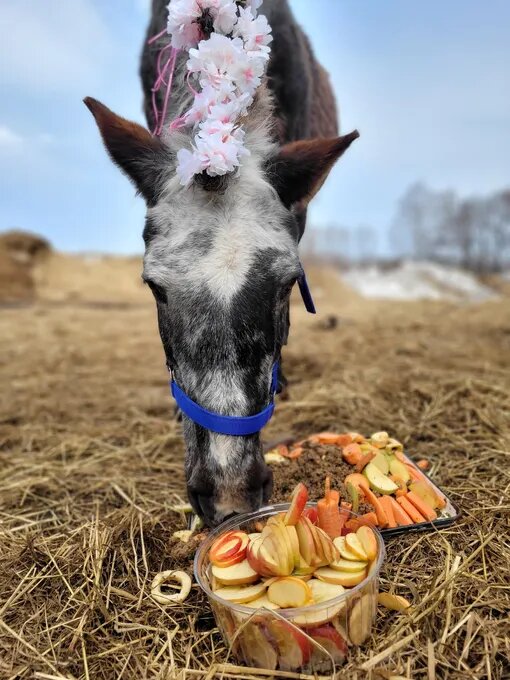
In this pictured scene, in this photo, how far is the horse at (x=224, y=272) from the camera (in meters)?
2.09

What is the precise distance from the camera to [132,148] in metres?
2.48

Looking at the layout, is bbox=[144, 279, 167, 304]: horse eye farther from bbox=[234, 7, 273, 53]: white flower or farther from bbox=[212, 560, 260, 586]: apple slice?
bbox=[234, 7, 273, 53]: white flower

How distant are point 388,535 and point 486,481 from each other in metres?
0.86

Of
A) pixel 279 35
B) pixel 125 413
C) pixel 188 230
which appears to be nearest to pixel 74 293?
pixel 125 413

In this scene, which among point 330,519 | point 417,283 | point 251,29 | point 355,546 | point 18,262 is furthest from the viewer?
point 417,283

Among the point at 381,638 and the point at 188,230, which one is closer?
the point at 381,638

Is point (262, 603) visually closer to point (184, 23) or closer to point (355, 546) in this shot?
point (355, 546)

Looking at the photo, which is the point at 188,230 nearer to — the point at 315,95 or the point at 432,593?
the point at 432,593

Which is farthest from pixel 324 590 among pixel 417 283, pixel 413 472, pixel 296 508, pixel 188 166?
pixel 417 283

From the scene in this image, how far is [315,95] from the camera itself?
4.75 metres

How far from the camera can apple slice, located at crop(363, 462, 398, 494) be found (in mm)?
2463

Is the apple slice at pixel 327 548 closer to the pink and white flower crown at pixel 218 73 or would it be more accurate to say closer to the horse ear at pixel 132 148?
the pink and white flower crown at pixel 218 73

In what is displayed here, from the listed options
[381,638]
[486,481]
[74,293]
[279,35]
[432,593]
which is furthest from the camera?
[74,293]

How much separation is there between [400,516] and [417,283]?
97.2 feet
